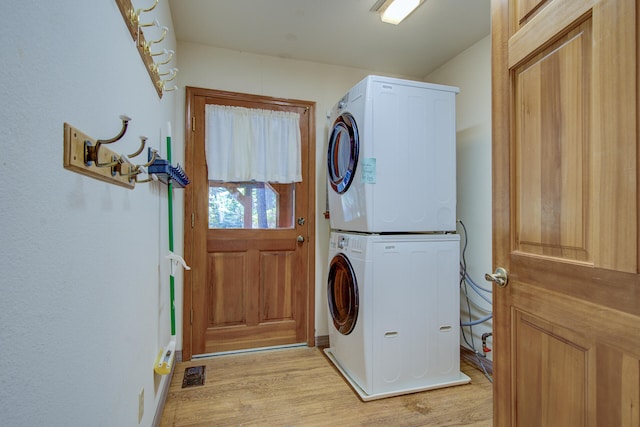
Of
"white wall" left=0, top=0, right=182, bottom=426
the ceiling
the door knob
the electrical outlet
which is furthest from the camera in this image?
the ceiling

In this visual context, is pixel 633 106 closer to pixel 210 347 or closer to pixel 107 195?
pixel 107 195

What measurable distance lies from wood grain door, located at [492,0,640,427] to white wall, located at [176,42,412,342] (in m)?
1.81

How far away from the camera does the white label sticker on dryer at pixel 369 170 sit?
2.07 meters

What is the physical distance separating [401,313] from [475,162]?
138 cm

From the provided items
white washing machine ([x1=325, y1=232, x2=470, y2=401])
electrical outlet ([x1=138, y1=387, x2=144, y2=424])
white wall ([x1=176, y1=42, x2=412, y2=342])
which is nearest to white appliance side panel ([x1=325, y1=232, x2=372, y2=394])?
white washing machine ([x1=325, y1=232, x2=470, y2=401])

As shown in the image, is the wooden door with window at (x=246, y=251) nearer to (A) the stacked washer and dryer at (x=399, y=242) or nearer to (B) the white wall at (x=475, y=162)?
(A) the stacked washer and dryer at (x=399, y=242)

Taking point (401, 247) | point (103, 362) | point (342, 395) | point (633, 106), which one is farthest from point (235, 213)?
point (633, 106)

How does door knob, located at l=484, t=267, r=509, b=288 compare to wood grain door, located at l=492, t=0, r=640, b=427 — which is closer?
wood grain door, located at l=492, t=0, r=640, b=427

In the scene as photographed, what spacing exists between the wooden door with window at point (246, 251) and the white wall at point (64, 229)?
1.37 metres

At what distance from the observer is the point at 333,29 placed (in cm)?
241

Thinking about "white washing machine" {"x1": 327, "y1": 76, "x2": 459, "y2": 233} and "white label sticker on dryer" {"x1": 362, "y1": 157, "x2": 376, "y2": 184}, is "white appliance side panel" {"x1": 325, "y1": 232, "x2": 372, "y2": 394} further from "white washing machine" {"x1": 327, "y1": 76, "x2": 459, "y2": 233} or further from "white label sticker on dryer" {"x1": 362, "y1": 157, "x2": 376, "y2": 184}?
"white label sticker on dryer" {"x1": 362, "y1": 157, "x2": 376, "y2": 184}

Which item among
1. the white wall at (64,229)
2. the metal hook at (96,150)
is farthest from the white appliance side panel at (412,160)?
the metal hook at (96,150)

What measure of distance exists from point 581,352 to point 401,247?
1.26 m

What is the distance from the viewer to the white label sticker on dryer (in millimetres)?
2068
